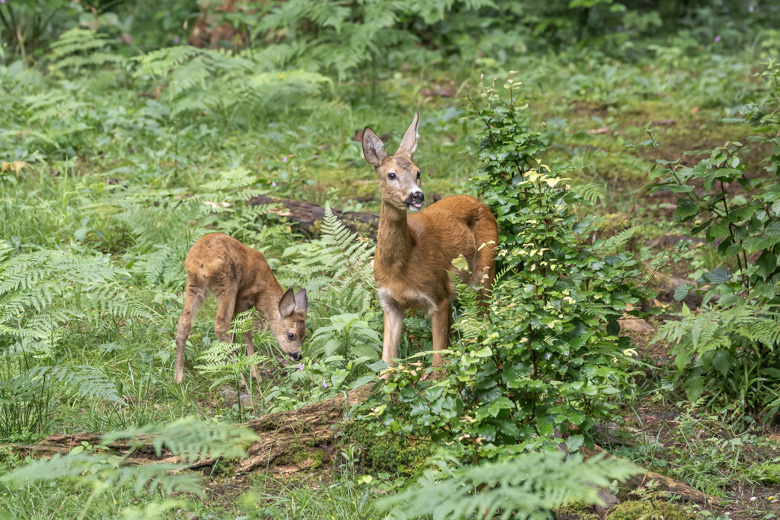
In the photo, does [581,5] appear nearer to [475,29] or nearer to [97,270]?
[475,29]

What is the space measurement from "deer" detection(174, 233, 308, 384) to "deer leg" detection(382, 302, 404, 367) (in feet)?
2.19

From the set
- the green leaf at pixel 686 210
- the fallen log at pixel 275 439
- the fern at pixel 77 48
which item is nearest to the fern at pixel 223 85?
the fern at pixel 77 48

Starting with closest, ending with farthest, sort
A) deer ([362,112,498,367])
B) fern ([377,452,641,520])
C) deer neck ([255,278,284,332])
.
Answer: fern ([377,452,641,520]) → deer ([362,112,498,367]) → deer neck ([255,278,284,332])

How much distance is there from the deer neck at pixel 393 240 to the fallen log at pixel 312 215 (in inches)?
63.9

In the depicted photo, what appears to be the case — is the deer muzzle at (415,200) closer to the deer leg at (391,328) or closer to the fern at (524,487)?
the deer leg at (391,328)

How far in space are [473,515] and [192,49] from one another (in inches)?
286

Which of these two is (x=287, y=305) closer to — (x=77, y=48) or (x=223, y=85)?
(x=223, y=85)

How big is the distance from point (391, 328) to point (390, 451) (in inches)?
47.3

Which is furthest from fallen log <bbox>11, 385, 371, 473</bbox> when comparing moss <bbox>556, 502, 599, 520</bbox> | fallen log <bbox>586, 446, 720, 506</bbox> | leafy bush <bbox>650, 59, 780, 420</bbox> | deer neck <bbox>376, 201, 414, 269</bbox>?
leafy bush <bbox>650, 59, 780, 420</bbox>

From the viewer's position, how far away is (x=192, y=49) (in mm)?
9023

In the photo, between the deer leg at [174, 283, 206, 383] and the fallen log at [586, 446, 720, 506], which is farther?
the deer leg at [174, 283, 206, 383]

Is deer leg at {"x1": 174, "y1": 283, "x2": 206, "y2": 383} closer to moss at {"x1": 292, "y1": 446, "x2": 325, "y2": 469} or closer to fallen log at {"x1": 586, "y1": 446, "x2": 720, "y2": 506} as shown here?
moss at {"x1": 292, "y1": 446, "x2": 325, "y2": 469}

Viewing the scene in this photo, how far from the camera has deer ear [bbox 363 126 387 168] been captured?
4.70 meters

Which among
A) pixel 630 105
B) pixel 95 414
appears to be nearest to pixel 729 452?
pixel 95 414
